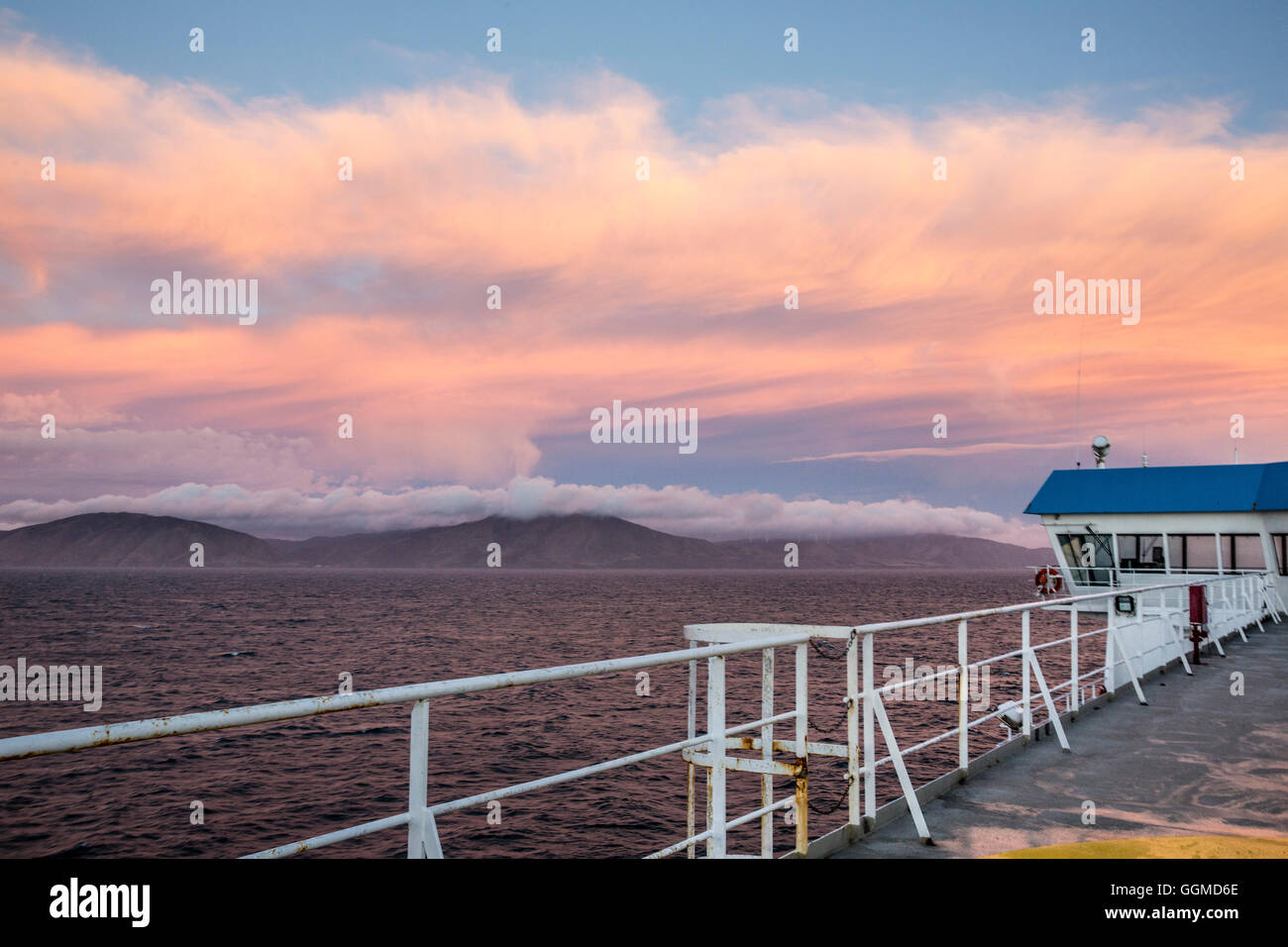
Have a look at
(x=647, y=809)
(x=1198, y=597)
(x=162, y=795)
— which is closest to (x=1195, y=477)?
(x=1198, y=597)

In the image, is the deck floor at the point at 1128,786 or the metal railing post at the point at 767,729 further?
the deck floor at the point at 1128,786

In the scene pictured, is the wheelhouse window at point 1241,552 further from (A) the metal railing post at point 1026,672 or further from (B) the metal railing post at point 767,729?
(B) the metal railing post at point 767,729

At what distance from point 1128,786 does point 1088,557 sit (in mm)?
37786

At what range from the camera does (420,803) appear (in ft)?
11.1

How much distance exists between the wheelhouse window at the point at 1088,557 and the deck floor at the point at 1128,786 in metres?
31.3

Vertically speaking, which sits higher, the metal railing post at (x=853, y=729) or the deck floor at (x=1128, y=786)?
the metal railing post at (x=853, y=729)

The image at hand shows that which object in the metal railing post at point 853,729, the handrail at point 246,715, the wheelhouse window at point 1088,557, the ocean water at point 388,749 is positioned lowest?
the ocean water at point 388,749

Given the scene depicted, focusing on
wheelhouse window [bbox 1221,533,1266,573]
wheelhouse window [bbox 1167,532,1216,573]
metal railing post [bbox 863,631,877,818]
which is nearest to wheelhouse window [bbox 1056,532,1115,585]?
wheelhouse window [bbox 1167,532,1216,573]

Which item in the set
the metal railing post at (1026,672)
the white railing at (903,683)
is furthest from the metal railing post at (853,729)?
the metal railing post at (1026,672)

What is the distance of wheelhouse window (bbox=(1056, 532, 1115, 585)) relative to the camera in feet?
135

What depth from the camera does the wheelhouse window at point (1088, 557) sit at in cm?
4116

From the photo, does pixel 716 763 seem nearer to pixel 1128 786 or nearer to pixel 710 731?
pixel 710 731
